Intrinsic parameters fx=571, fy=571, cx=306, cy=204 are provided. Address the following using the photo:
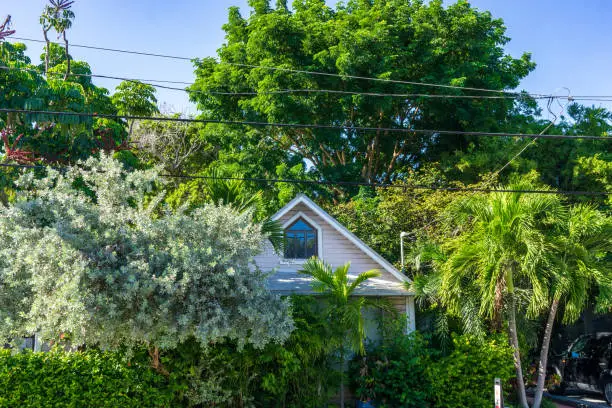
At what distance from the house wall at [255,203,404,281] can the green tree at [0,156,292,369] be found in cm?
502

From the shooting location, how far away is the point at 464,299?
1370 cm

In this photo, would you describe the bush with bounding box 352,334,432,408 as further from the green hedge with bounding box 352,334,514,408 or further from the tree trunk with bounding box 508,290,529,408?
the tree trunk with bounding box 508,290,529,408

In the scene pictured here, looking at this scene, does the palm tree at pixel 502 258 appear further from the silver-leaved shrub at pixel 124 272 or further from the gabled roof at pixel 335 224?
the silver-leaved shrub at pixel 124 272

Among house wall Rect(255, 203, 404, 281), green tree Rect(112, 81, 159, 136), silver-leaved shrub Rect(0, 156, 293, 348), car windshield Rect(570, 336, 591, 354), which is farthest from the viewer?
green tree Rect(112, 81, 159, 136)

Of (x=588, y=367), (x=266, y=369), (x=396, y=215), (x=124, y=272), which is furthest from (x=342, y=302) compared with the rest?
(x=588, y=367)

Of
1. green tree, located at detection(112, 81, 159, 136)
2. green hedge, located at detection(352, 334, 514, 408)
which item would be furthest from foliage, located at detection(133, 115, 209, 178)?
green hedge, located at detection(352, 334, 514, 408)

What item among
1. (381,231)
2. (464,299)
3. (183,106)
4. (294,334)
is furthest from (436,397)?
(183,106)

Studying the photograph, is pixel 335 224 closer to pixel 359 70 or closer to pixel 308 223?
pixel 308 223

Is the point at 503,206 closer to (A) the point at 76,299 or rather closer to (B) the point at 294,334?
(B) the point at 294,334

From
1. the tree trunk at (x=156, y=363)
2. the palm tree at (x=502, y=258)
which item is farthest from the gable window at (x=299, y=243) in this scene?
the tree trunk at (x=156, y=363)

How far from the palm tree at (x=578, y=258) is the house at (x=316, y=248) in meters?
3.99

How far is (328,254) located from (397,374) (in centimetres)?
394

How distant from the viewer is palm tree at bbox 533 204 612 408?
1291 centimetres

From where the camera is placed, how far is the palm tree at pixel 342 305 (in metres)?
12.7
